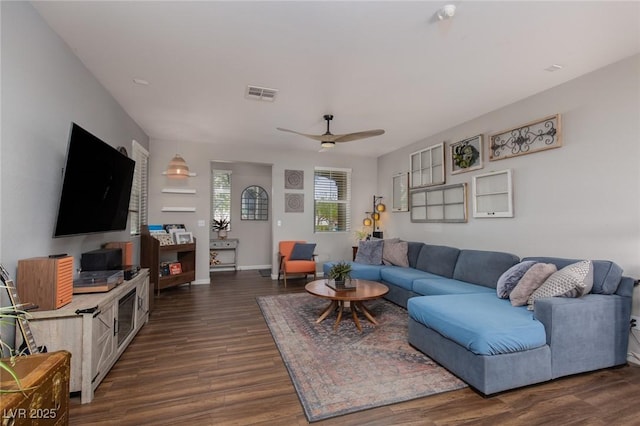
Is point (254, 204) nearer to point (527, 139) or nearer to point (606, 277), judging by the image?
point (527, 139)

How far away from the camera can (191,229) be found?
222 inches

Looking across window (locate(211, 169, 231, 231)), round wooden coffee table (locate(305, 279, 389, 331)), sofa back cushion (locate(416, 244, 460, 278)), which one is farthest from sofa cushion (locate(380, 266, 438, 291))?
window (locate(211, 169, 231, 231))

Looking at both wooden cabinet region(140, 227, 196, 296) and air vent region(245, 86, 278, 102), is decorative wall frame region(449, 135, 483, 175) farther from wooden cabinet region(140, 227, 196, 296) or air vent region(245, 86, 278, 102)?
wooden cabinet region(140, 227, 196, 296)

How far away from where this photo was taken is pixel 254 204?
7.61 m

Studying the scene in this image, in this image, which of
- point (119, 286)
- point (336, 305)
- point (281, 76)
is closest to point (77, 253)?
point (119, 286)

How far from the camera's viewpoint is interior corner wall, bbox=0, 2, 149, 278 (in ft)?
6.12

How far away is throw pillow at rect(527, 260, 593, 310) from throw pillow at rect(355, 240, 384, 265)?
8.95 feet

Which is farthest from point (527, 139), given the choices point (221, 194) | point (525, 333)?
point (221, 194)

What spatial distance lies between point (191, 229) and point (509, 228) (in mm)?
5184

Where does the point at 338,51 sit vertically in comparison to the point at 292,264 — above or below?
above

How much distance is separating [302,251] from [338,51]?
3.95 m

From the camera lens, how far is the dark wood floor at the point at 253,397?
1875mm

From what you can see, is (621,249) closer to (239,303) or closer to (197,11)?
(197,11)

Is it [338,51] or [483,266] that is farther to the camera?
[483,266]
